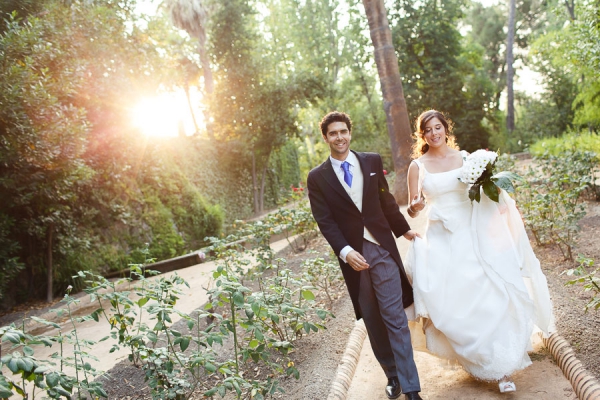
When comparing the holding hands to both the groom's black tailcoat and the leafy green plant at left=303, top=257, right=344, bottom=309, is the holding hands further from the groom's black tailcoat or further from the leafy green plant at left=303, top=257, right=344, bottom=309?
the leafy green plant at left=303, top=257, right=344, bottom=309

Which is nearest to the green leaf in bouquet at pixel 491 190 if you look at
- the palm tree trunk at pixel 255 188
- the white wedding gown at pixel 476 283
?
the white wedding gown at pixel 476 283

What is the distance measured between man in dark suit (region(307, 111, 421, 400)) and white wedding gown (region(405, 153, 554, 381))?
24cm

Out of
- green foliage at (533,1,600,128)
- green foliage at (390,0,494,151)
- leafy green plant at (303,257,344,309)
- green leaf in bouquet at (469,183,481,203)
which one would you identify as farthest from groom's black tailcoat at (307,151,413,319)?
green foliage at (390,0,494,151)

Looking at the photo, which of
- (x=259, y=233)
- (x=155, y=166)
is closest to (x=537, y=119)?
(x=155, y=166)

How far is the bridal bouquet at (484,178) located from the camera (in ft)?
11.6

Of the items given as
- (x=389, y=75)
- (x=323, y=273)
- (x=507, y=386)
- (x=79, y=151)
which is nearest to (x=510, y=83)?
(x=389, y=75)

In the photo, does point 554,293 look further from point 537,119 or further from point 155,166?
point 537,119

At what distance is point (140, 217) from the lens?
42.0 ft

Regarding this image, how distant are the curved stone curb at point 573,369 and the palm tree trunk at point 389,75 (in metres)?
8.36

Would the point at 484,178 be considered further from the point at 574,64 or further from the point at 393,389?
the point at 574,64

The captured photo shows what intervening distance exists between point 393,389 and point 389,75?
359 inches

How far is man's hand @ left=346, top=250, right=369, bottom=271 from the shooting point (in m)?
3.30

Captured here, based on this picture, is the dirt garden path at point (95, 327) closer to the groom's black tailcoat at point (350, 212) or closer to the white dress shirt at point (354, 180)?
the groom's black tailcoat at point (350, 212)

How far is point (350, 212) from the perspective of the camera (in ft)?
11.5
